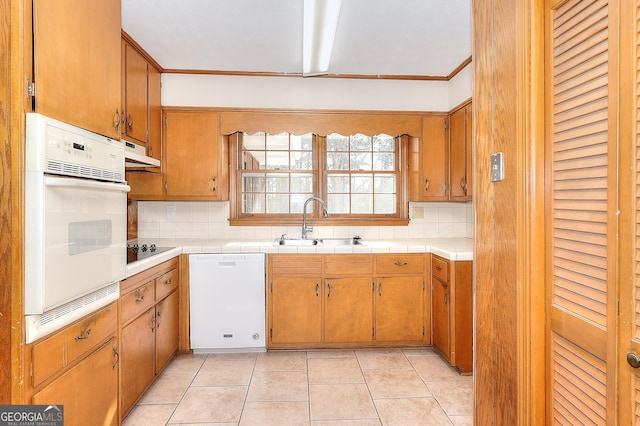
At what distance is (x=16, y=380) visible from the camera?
1159mm

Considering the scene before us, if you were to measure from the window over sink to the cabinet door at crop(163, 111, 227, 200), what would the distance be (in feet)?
0.97

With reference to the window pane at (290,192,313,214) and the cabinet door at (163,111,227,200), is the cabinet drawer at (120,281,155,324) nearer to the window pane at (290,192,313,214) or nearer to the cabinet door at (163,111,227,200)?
the cabinet door at (163,111,227,200)

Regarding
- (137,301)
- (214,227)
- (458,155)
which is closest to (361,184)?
(458,155)

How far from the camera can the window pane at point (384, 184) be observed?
3.77m

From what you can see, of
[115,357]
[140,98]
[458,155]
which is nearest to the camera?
[115,357]

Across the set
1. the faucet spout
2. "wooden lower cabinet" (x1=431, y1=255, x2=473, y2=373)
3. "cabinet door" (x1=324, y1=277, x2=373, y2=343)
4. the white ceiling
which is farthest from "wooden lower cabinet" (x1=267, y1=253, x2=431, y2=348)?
the white ceiling

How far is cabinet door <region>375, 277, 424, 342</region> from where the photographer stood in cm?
313

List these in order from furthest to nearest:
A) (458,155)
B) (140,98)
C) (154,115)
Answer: (458,155) → (154,115) → (140,98)

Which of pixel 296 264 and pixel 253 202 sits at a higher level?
pixel 253 202

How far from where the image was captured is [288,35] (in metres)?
2.71

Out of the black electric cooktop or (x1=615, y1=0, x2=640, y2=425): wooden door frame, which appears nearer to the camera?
(x1=615, y1=0, x2=640, y2=425): wooden door frame

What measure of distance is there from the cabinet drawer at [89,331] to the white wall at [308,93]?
7.46 ft

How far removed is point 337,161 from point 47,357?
2894 millimetres

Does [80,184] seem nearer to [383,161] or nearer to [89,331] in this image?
[89,331]
